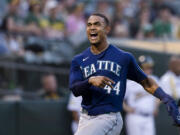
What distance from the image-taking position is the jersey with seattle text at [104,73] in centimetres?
486

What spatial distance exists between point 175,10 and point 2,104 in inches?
376

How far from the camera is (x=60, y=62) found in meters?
11.3

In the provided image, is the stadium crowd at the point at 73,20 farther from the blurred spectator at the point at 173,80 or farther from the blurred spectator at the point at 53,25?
the blurred spectator at the point at 173,80

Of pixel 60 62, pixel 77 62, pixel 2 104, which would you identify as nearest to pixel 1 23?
pixel 60 62

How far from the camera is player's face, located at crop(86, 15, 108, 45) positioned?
16.1ft

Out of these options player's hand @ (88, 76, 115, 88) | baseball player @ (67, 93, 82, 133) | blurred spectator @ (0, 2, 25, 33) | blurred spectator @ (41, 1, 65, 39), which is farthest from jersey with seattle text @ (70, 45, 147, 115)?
blurred spectator @ (41, 1, 65, 39)

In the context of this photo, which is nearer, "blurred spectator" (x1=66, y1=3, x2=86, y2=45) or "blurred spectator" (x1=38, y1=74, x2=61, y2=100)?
"blurred spectator" (x1=38, y1=74, x2=61, y2=100)

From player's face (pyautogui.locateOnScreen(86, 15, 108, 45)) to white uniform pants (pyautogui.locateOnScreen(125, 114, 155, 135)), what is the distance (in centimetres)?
399

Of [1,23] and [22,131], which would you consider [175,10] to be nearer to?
[1,23]

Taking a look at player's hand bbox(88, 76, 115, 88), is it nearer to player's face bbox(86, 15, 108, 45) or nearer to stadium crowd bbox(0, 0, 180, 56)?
player's face bbox(86, 15, 108, 45)

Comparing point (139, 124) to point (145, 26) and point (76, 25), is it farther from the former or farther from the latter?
point (145, 26)

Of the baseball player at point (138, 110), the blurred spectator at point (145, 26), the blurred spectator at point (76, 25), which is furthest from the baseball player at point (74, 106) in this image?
the blurred spectator at point (145, 26)

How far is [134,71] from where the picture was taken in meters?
5.09

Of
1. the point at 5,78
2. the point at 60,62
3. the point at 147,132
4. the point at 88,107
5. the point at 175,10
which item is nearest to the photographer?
the point at 88,107
